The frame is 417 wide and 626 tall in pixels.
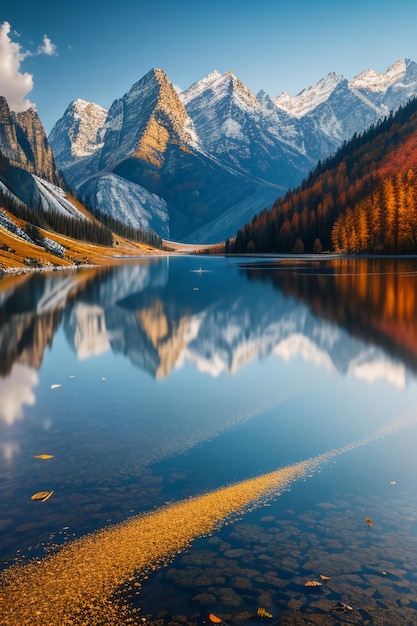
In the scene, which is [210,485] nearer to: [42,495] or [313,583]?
[42,495]

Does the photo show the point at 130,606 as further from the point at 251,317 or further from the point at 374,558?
the point at 251,317

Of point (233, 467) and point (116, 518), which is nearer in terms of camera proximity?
point (116, 518)

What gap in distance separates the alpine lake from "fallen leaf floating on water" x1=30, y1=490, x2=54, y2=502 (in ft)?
0.18

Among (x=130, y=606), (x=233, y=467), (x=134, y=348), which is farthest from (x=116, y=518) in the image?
(x=134, y=348)

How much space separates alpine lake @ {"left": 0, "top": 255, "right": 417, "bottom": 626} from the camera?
8.77 m

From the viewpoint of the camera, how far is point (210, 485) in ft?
42.5

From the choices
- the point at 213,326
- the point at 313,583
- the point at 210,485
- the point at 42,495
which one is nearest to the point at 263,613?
the point at 313,583

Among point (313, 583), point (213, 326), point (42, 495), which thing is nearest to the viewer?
point (313, 583)

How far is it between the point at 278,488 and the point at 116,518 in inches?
157

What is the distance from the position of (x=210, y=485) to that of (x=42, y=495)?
3990 millimetres

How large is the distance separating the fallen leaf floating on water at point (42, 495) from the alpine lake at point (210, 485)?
0.18 ft

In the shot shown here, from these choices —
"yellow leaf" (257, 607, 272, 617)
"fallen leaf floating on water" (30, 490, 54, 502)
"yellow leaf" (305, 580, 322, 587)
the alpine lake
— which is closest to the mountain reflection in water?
the alpine lake

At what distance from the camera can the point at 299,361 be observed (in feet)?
90.7

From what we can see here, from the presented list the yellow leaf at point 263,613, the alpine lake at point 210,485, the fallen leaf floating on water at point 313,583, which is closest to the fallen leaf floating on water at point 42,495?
the alpine lake at point 210,485
